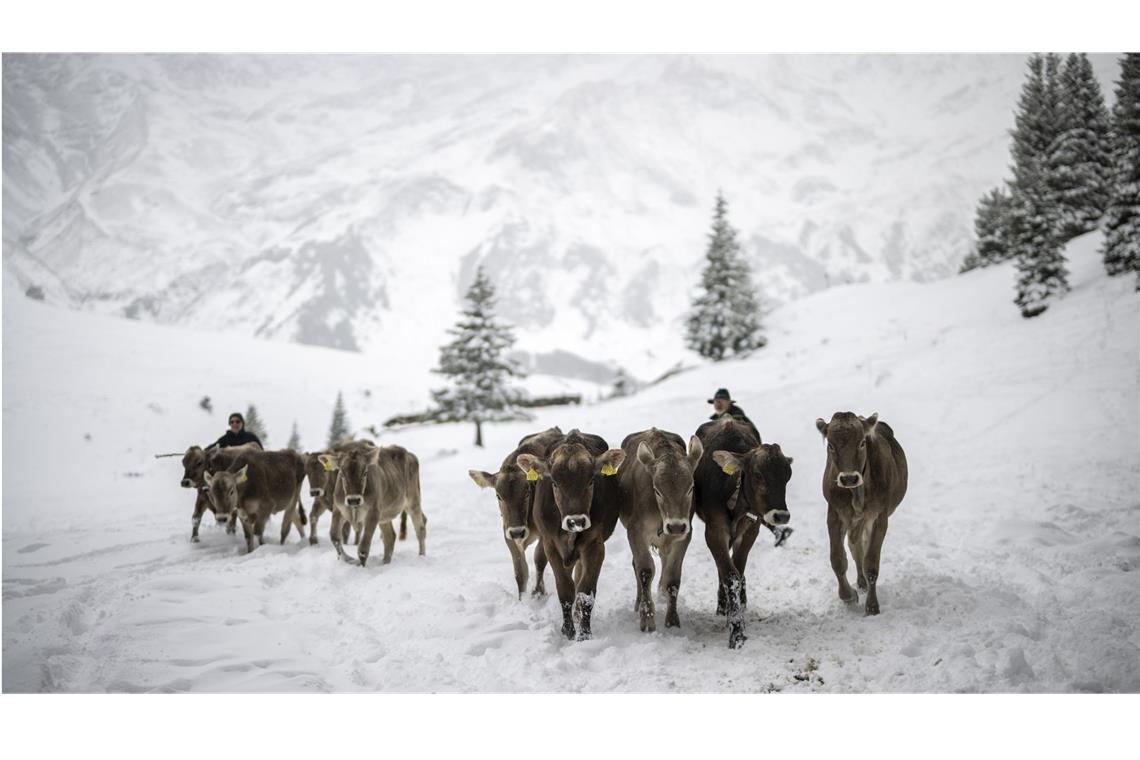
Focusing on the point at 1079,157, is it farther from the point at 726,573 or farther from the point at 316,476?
the point at 316,476

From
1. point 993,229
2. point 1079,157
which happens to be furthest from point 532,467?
point 993,229

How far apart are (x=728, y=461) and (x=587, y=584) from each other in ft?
5.16

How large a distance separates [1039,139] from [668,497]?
23538mm

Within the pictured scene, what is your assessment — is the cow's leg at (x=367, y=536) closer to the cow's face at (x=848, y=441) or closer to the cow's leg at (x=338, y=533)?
the cow's leg at (x=338, y=533)

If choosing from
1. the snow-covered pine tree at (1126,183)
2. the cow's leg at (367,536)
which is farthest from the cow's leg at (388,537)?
the snow-covered pine tree at (1126,183)

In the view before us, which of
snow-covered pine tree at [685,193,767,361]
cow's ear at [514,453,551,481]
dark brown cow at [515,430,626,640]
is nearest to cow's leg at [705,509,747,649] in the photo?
dark brown cow at [515,430,626,640]

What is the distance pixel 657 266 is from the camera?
18425 centimetres

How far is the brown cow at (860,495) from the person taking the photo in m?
4.89

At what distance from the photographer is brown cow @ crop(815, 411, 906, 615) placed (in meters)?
4.89

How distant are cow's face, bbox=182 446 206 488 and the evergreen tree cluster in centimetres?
1534

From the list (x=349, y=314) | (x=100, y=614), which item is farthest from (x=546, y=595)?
(x=349, y=314)

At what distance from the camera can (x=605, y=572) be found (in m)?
6.77

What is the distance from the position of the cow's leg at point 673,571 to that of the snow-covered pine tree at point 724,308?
24739mm

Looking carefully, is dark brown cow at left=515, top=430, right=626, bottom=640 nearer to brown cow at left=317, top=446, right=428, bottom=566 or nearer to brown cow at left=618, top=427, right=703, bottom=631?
brown cow at left=618, top=427, right=703, bottom=631
